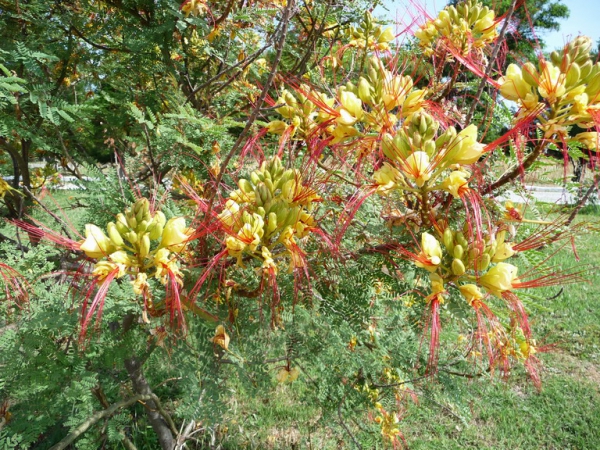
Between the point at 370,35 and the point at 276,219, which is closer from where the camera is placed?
the point at 276,219

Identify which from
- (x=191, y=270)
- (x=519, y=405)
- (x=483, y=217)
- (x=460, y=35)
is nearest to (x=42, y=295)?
(x=191, y=270)

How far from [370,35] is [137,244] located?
1.66m

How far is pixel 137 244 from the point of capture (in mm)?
1054

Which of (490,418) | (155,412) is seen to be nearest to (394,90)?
(155,412)

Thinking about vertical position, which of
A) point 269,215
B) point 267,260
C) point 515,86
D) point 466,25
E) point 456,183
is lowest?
point 267,260

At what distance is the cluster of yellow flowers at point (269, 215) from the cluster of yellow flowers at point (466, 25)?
92 centimetres

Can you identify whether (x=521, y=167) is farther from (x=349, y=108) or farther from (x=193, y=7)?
(x=193, y=7)

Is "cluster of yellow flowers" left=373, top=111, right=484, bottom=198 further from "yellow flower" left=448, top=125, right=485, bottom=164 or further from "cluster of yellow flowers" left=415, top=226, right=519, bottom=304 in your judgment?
"cluster of yellow flowers" left=415, top=226, right=519, bottom=304

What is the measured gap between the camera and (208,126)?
1778 millimetres

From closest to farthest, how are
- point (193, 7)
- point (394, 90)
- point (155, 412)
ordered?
point (394, 90)
point (193, 7)
point (155, 412)

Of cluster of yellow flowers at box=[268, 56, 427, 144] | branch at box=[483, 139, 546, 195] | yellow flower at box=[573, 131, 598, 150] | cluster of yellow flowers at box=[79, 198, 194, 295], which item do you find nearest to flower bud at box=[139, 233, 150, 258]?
cluster of yellow flowers at box=[79, 198, 194, 295]

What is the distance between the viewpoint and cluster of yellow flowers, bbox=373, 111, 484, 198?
3.01 ft

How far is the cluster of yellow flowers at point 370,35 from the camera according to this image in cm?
204

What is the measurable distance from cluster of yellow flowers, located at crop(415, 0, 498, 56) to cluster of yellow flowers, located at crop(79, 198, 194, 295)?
1.23 meters
